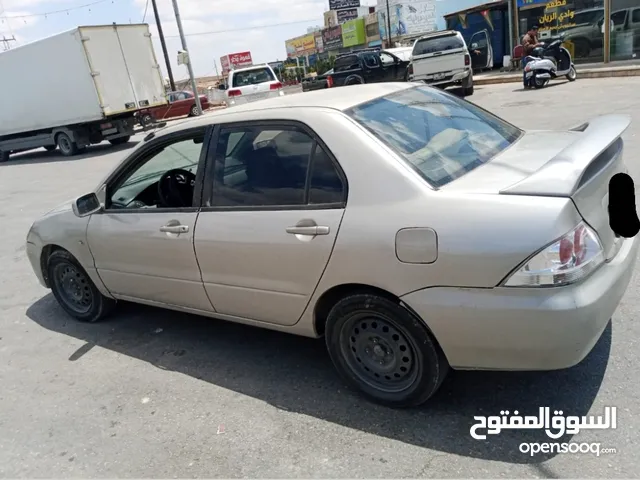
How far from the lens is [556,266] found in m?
2.29

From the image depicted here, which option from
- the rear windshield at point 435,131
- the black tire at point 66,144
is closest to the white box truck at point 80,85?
the black tire at point 66,144

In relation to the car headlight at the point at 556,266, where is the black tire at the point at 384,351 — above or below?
below

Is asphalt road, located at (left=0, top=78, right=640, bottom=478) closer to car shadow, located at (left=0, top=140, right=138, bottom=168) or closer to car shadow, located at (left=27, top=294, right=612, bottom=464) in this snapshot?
car shadow, located at (left=27, top=294, right=612, bottom=464)

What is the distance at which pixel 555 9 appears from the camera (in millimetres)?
19172

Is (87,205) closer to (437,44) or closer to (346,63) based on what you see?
(437,44)

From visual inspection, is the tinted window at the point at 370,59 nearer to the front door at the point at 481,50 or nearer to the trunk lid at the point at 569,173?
the front door at the point at 481,50

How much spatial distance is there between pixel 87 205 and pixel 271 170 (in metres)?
1.75

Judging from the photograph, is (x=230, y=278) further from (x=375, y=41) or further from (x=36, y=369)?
(x=375, y=41)

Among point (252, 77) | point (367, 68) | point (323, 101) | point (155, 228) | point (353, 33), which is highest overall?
point (353, 33)

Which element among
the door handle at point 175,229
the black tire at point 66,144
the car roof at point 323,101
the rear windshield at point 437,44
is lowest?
the black tire at point 66,144

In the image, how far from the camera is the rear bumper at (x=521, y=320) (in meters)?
2.30

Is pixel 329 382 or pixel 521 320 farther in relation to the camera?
pixel 329 382

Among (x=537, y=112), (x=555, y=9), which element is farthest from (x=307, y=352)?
(x=555, y=9)

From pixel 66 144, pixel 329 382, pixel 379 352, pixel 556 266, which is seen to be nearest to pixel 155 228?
pixel 329 382
